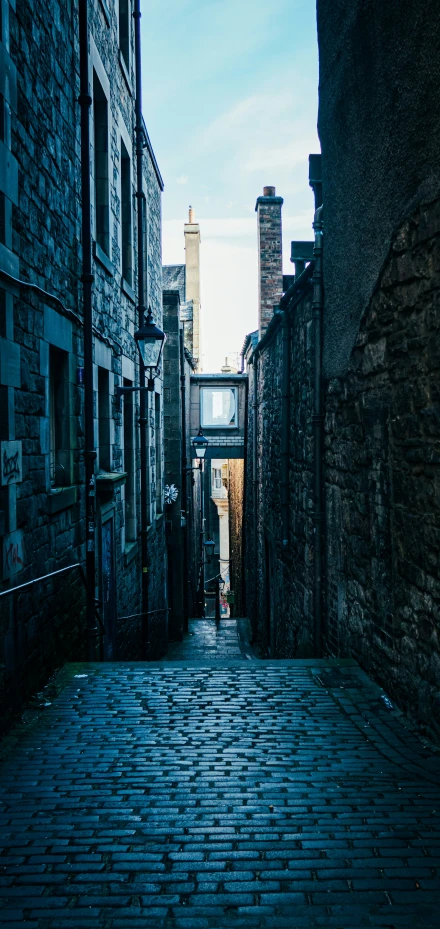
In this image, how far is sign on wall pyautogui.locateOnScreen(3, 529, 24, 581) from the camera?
456 centimetres

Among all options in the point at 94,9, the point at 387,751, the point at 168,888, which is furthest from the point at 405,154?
the point at 94,9

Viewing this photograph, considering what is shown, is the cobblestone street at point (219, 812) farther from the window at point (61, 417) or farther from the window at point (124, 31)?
the window at point (124, 31)

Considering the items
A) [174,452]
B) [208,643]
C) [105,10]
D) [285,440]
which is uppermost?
[105,10]

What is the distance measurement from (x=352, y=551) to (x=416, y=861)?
337 cm

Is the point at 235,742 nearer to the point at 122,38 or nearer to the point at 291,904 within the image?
the point at 291,904

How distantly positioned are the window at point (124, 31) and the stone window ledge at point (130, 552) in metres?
7.35

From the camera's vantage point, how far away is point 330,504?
23.4 ft

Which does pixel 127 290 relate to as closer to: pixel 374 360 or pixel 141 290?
pixel 141 290

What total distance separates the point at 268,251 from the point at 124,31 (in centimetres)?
674

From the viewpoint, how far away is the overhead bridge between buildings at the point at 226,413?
22.6 metres

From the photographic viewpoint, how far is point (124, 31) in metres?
11.1

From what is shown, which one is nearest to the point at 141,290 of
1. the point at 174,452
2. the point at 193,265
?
the point at 174,452

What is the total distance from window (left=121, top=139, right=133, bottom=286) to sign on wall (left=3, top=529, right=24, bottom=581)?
264 inches

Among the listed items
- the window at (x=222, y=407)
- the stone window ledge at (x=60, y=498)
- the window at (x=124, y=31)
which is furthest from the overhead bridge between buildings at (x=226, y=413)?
the stone window ledge at (x=60, y=498)
